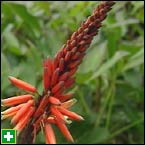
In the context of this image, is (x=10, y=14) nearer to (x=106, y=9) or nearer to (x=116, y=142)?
(x=116, y=142)

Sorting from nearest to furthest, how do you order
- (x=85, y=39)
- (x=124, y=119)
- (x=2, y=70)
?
(x=85, y=39)
(x=2, y=70)
(x=124, y=119)

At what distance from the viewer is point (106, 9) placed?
115 centimetres

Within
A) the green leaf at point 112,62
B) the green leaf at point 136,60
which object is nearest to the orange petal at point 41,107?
the green leaf at point 112,62

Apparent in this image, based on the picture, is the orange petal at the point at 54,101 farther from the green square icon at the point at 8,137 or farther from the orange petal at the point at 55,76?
the green square icon at the point at 8,137

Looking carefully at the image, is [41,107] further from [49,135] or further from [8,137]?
[8,137]

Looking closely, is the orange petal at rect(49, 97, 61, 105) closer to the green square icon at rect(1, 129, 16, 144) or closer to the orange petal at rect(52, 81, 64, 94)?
the orange petal at rect(52, 81, 64, 94)

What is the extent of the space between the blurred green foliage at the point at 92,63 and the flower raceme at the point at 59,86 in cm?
116

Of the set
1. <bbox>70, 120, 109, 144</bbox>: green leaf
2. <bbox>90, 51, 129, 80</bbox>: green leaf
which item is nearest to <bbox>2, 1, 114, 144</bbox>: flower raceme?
<bbox>90, 51, 129, 80</bbox>: green leaf

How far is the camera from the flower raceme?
113 centimetres

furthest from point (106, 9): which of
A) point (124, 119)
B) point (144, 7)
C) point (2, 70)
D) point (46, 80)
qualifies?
point (124, 119)

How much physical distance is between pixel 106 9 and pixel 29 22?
1.52 meters

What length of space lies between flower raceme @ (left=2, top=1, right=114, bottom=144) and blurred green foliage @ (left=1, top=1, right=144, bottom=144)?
116 centimetres

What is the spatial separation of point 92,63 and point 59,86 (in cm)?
142

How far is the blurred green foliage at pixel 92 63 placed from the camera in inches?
99.7
